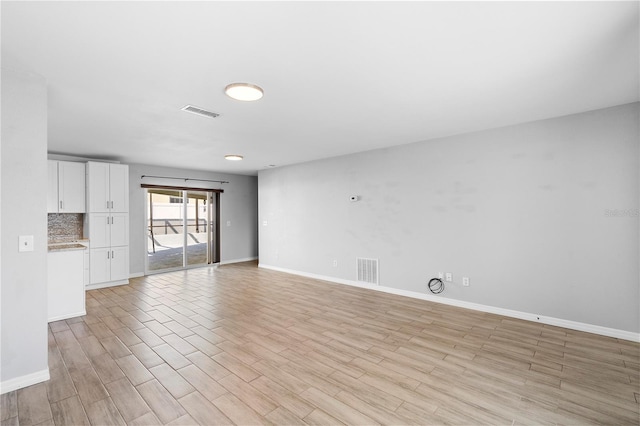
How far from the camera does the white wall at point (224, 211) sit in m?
6.37

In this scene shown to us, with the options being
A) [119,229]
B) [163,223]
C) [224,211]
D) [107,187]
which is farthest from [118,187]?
[224,211]

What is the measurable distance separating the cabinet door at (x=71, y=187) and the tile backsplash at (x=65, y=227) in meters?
0.39

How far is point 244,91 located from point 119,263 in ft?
16.2

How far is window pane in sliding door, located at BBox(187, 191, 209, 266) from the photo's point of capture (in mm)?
7281

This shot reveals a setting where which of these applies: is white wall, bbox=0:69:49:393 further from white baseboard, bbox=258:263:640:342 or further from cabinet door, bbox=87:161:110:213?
white baseboard, bbox=258:263:640:342

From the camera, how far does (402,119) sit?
352cm

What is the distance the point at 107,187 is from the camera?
552 cm

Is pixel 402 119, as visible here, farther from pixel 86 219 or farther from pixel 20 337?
pixel 86 219

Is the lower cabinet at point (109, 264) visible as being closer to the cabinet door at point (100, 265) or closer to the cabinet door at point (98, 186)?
the cabinet door at point (100, 265)

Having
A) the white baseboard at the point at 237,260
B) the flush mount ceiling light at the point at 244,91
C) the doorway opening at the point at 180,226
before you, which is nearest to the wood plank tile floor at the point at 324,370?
the flush mount ceiling light at the point at 244,91

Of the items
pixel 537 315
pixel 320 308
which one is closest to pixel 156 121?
pixel 320 308

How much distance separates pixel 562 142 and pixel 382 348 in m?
3.23

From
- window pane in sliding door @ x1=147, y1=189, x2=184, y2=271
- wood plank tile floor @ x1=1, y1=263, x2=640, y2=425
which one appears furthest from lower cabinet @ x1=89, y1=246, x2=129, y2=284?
wood plank tile floor @ x1=1, y1=263, x2=640, y2=425

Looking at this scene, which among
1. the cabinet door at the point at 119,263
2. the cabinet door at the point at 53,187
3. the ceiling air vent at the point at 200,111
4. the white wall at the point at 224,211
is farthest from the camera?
the white wall at the point at 224,211
